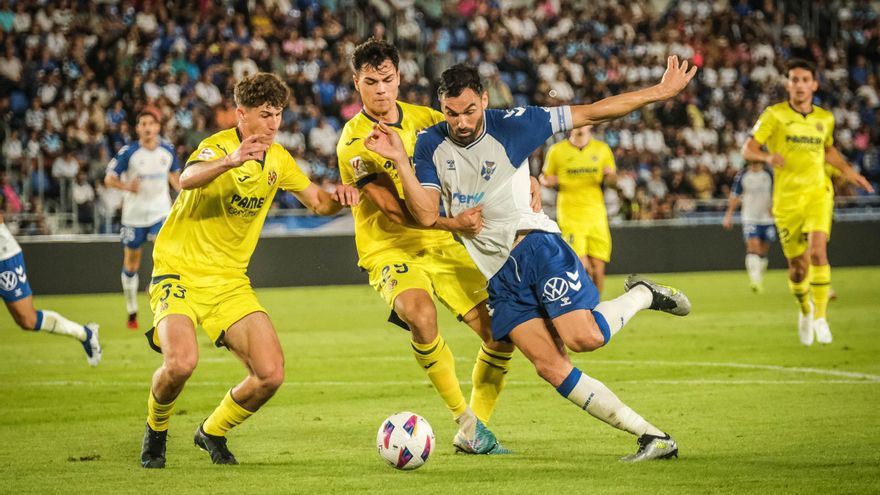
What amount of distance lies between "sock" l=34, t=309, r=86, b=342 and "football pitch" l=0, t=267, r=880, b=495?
1.30 feet

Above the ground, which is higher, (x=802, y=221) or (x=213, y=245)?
(x=213, y=245)

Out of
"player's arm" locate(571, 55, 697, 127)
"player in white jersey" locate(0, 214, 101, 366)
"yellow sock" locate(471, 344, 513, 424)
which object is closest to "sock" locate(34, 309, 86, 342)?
"player in white jersey" locate(0, 214, 101, 366)

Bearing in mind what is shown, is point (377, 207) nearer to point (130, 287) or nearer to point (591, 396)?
point (591, 396)

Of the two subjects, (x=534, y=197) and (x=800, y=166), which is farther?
(x=800, y=166)

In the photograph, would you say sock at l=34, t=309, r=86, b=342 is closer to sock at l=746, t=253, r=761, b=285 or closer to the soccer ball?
the soccer ball

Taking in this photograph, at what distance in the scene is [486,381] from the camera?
296 inches

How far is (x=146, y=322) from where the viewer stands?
54.3 ft

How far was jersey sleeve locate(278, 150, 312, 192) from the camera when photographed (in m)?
7.23

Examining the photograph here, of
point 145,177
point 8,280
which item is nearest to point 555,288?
point 8,280

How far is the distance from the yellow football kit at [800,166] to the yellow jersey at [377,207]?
18.6 ft

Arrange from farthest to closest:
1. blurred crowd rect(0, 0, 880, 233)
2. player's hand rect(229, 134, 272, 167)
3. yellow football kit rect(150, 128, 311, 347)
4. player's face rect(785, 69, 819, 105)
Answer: blurred crowd rect(0, 0, 880, 233) → player's face rect(785, 69, 819, 105) → yellow football kit rect(150, 128, 311, 347) → player's hand rect(229, 134, 272, 167)

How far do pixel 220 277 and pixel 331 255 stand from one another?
15.1m

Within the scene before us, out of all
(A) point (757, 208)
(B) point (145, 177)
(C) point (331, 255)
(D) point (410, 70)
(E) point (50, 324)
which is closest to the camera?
(E) point (50, 324)

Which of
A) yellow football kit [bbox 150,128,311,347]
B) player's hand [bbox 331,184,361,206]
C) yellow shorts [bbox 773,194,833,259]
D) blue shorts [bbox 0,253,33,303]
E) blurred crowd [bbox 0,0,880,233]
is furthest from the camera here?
blurred crowd [bbox 0,0,880,233]
